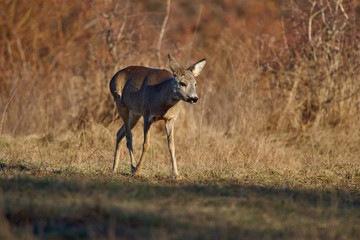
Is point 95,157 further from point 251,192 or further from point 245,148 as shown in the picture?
point 251,192

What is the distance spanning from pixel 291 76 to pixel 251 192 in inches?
261

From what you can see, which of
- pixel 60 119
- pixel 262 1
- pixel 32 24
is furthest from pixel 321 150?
pixel 262 1

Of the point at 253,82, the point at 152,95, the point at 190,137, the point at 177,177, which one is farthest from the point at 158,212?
the point at 253,82

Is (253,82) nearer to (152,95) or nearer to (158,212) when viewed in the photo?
(152,95)

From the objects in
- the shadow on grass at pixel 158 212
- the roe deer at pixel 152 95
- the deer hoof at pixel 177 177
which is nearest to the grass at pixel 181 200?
the shadow on grass at pixel 158 212

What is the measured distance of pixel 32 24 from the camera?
18484 mm

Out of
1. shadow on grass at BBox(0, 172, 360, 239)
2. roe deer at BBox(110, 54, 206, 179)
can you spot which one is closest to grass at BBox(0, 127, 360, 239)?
shadow on grass at BBox(0, 172, 360, 239)

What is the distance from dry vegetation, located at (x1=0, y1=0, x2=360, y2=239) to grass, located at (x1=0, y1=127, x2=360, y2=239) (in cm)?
2

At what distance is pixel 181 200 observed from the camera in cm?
628

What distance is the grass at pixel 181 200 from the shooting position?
523 centimetres

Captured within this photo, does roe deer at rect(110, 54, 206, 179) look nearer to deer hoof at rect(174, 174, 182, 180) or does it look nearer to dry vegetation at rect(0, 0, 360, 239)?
deer hoof at rect(174, 174, 182, 180)

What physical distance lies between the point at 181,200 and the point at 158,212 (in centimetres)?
73

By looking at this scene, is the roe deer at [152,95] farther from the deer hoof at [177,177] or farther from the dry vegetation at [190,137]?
the dry vegetation at [190,137]

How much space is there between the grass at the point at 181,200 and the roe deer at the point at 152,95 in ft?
1.87
